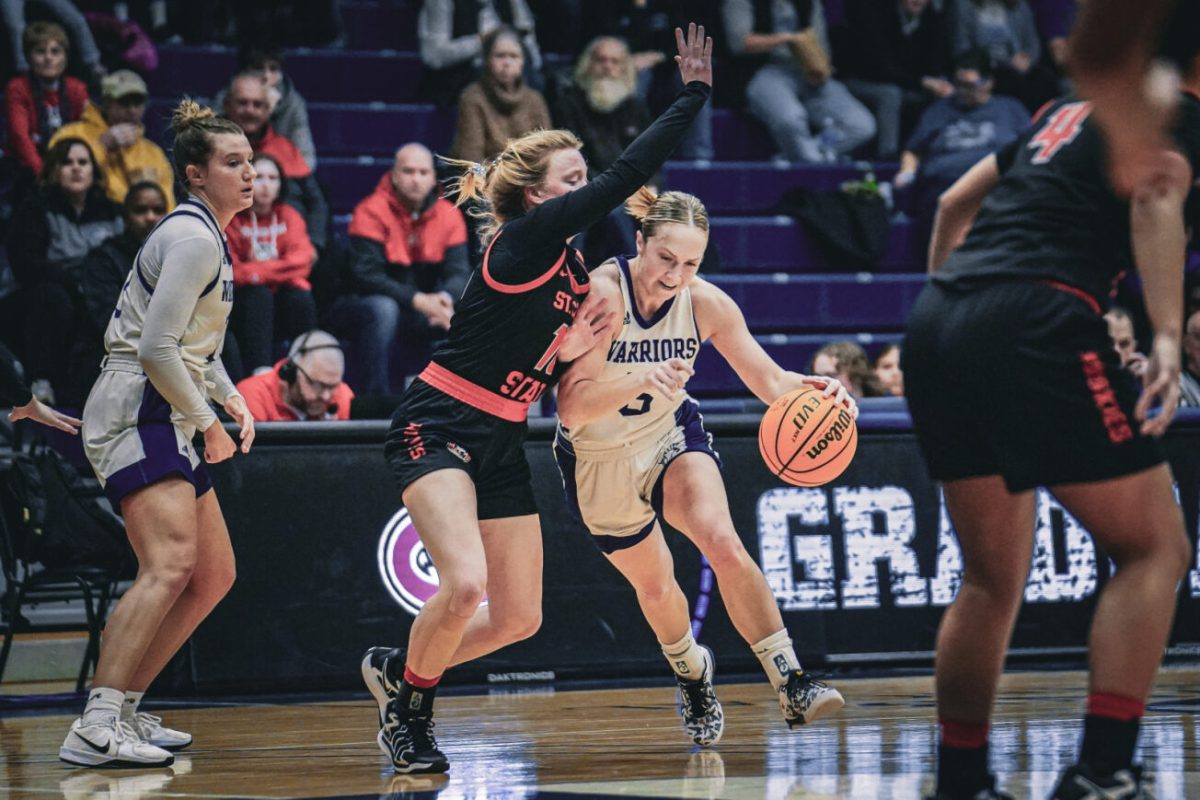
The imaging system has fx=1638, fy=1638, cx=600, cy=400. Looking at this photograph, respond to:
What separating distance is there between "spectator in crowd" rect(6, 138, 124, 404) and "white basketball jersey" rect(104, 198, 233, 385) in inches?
141

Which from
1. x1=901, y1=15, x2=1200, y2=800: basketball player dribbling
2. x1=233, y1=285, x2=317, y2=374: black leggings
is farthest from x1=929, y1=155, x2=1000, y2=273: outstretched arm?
x1=233, y1=285, x2=317, y2=374: black leggings

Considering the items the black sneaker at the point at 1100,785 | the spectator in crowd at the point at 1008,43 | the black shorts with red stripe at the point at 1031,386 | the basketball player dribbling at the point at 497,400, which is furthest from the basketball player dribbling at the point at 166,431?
the spectator in crowd at the point at 1008,43

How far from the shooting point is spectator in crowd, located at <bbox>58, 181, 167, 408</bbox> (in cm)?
865

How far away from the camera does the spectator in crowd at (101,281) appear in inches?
340

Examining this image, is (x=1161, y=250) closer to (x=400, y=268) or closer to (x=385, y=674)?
(x=385, y=674)

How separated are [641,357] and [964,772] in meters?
2.41

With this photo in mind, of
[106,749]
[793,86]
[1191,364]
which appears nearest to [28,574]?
[106,749]

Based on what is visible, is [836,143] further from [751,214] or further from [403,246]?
[403,246]

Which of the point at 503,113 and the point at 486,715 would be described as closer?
the point at 486,715

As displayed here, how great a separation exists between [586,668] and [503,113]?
4252mm

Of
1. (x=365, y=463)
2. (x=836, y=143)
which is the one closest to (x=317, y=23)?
(x=836, y=143)

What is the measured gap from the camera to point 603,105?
11.0 m

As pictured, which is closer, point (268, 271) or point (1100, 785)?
point (1100, 785)

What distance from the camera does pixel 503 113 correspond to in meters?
10.5
